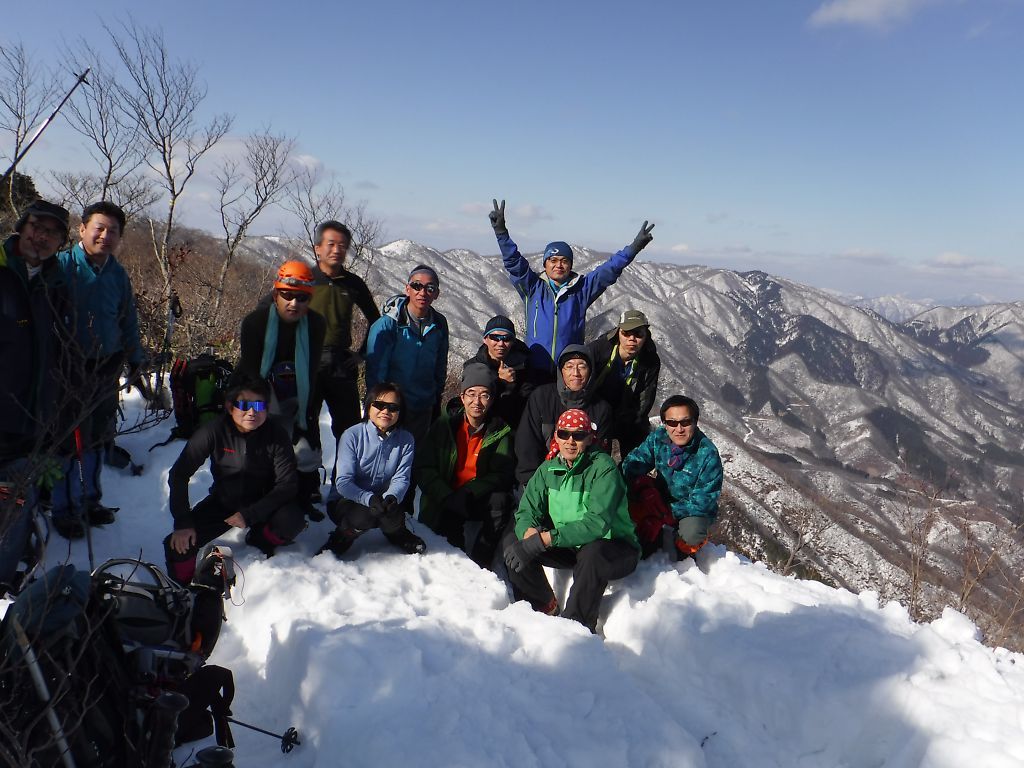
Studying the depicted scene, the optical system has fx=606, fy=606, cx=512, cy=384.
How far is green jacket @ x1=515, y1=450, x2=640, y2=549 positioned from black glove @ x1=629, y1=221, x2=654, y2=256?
278cm

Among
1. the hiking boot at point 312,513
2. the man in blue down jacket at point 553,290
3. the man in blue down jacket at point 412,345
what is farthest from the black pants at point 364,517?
the man in blue down jacket at point 553,290

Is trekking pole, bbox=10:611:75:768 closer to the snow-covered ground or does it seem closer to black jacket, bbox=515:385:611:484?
the snow-covered ground

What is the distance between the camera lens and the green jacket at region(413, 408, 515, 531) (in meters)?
5.54

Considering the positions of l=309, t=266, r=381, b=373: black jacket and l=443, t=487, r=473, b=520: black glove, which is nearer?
l=443, t=487, r=473, b=520: black glove

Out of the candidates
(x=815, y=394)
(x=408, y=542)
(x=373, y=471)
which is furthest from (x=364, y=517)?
(x=815, y=394)

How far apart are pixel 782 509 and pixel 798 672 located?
48.5 m

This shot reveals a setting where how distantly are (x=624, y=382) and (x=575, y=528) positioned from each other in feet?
7.09

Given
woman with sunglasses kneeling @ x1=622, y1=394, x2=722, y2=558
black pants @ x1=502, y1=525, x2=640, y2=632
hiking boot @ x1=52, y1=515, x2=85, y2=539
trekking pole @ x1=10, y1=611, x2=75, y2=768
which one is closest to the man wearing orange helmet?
hiking boot @ x1=52, y1=515, x2=85, y2=539

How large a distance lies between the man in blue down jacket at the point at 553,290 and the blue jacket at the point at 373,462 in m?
2.06

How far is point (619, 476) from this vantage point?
489 cm

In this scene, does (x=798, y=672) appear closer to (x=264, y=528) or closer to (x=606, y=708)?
(x=606, y=708)

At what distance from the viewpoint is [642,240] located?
687 centimetres

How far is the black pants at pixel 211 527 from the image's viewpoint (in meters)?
4.43

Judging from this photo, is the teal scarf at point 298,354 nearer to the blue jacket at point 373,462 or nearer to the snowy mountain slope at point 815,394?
the blue jacket at point 373,462
